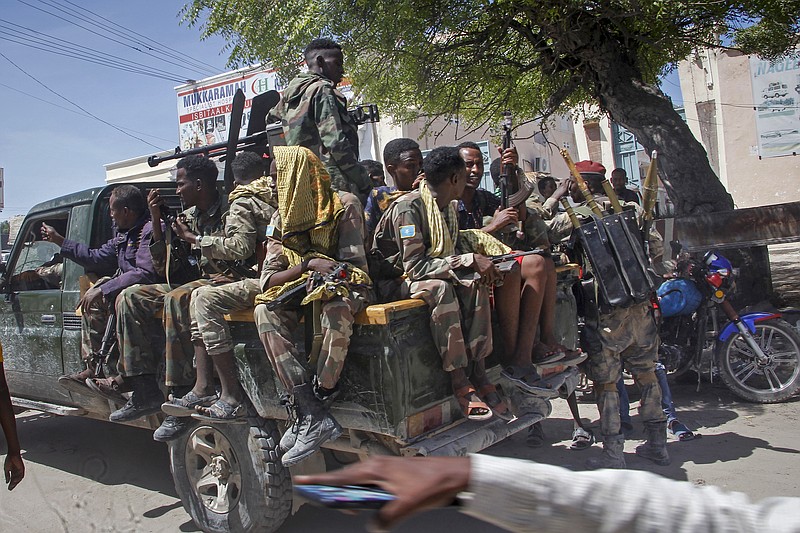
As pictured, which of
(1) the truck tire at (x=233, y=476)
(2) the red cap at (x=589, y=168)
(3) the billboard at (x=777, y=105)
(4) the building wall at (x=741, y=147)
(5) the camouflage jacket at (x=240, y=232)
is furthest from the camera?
(4) the building wall at (x=741, y=147)

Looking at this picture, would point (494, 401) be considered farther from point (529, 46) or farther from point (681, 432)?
point (529, 46)

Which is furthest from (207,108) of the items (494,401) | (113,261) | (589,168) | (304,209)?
(494,401)

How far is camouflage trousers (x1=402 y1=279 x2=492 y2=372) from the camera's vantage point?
124 inches

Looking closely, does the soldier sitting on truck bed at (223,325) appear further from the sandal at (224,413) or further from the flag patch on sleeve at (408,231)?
the flag patch on sleeve at (408,231)

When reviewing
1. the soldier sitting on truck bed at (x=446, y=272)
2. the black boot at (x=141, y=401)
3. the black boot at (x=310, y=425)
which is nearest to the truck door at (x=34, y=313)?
the black boot at (x=141, y=401)

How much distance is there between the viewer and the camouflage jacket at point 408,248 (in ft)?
10.8

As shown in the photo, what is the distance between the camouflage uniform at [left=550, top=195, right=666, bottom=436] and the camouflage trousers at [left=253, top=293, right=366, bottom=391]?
192 cm

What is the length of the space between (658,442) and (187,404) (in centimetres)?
303

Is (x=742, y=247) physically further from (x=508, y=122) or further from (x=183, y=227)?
(x=183, y=227)

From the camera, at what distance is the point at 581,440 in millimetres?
4965

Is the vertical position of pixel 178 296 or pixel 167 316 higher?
pixel 178 296

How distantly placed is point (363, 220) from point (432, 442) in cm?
119

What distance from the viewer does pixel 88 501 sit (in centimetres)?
455

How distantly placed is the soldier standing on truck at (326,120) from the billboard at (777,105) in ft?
48.0
